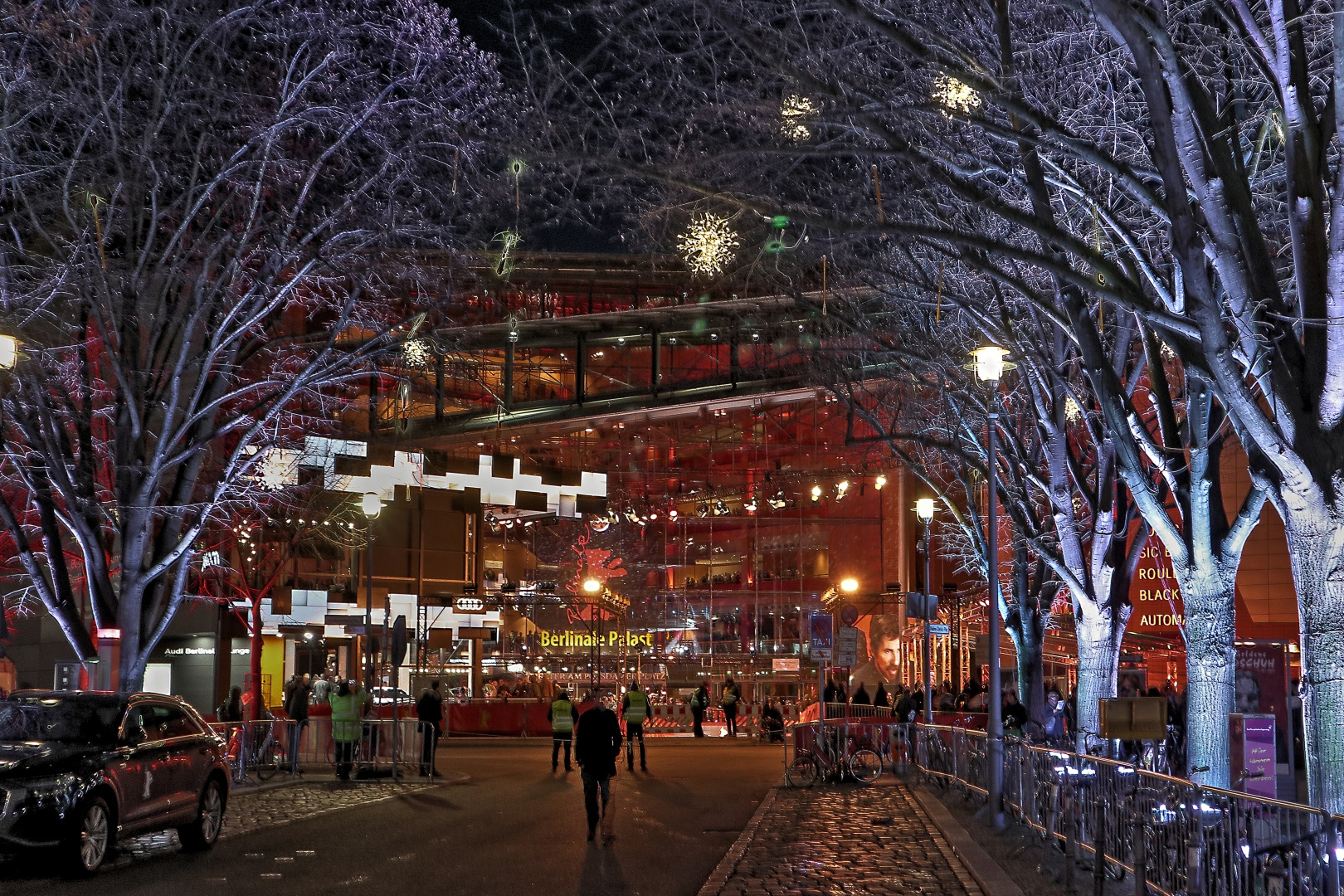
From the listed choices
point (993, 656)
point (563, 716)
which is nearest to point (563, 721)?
point (563, 716)

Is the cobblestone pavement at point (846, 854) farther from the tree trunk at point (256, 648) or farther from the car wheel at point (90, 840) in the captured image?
the tree trunk at point (256, 648)

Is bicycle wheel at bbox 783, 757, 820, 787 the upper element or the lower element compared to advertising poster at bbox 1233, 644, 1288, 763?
lower

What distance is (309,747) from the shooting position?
26531 millimetres

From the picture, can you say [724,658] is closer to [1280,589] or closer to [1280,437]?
[1280,589]

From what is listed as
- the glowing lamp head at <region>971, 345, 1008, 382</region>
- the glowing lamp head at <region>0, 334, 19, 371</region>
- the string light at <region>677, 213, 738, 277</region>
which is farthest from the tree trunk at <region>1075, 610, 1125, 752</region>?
the glowing lamp head at <region>0, 334, 19, 371</region>

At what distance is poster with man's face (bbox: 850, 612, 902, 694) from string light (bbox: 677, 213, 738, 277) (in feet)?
111

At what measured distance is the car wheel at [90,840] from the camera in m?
12.3

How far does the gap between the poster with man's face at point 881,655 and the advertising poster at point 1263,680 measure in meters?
27.7

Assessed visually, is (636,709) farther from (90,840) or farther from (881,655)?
(881,655)

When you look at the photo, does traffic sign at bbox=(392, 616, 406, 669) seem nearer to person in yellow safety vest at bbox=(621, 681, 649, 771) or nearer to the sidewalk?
person in yellow safety vest at bbox=(621, 681, 649, 771)

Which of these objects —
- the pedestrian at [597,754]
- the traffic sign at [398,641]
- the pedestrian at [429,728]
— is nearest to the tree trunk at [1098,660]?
the pedestrian at [597,754]

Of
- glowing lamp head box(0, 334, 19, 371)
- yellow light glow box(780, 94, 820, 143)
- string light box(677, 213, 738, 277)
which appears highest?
yellow light glow box(780, 94, 820, 143)

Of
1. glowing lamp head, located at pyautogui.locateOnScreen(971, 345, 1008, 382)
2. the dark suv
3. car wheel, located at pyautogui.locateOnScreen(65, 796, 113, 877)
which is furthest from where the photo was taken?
glowing lamp head, located at pyautogui.locateOnScreen(971, 345, 1008, 382)

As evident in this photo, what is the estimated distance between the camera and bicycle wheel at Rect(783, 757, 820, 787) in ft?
77.1
